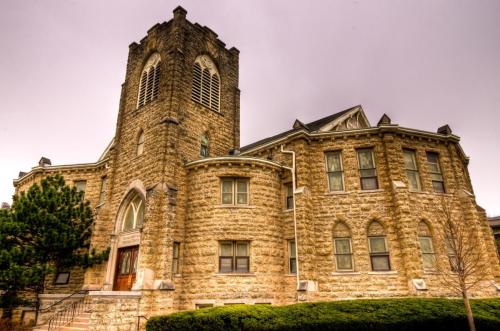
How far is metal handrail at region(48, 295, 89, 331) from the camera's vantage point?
15516mm

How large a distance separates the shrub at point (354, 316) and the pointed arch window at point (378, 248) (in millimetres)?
3843

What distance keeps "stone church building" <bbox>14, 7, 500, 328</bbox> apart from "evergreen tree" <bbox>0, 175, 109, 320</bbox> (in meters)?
1.16

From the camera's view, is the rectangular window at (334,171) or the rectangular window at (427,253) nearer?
the rectangular window at (427,253)

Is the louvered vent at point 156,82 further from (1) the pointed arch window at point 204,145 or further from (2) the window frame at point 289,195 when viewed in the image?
(2) the window frame at point 289,195

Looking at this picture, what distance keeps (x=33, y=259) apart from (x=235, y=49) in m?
17.5

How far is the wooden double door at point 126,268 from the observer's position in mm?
16344

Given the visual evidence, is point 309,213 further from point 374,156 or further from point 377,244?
point 374,156

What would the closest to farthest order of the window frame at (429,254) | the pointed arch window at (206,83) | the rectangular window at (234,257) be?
the window frame at (429,254), the rectangular window at (234,257), the pointed arch window at (206,83)

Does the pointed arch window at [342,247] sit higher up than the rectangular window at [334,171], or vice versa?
the rectangular window at [334,171]

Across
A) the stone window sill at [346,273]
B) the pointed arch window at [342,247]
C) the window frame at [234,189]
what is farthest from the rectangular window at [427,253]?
the window frame at [234,189]

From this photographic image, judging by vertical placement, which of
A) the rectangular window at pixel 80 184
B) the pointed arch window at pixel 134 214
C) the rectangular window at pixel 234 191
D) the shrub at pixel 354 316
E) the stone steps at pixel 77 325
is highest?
the rectangular window at pixel 80 184

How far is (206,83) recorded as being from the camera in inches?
839

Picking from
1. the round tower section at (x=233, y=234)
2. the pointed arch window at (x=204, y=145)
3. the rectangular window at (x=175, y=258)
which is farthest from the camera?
the pointed arch window at (x=204, y=145)

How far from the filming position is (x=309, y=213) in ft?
51.9
